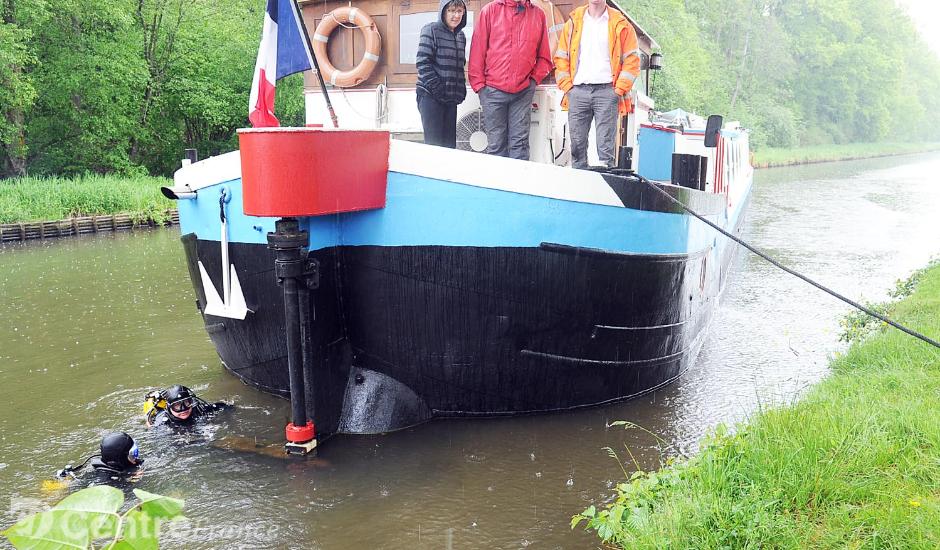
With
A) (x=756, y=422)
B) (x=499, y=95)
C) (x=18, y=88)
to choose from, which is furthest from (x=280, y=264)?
(x=18, y=88)

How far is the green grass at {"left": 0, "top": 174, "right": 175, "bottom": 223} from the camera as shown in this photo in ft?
53.9

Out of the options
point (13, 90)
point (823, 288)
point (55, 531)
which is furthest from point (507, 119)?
point (13, 90)

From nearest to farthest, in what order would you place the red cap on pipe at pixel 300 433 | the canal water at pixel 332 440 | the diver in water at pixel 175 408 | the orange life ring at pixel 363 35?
the canal water at pixel 332 440 < the red cap on pipe at pixel 300 433 < the diver in water at pixel 175 408 < the orange life ring at pixel 363 35

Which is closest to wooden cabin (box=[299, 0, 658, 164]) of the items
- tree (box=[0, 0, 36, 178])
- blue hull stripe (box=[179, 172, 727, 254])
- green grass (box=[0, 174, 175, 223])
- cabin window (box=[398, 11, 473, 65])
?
cabin window (box=[398, 11, 473, 65])

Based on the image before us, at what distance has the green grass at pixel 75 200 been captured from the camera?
647 inches

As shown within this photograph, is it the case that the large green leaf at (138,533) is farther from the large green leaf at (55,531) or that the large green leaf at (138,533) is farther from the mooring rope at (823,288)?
the mooring rope at (823,288)

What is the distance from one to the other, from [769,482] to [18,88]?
21.1 m

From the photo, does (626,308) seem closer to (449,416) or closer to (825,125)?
(449,416)

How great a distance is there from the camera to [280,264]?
470 centimetres

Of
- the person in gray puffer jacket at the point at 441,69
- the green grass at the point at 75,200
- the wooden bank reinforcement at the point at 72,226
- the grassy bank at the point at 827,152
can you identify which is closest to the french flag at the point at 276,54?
the person in gray puffer jacket at the point at 441,69

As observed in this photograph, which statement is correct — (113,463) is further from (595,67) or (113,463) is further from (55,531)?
(595,67)

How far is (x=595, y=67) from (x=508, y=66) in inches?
26.5

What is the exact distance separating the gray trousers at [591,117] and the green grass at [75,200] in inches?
552

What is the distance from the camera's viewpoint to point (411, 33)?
21.6 ft
